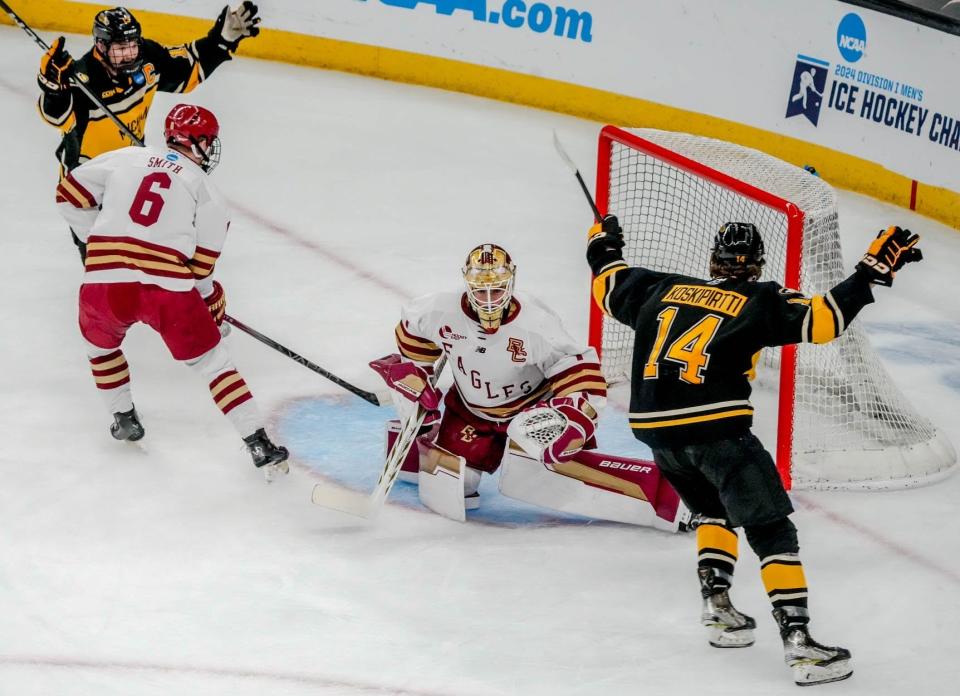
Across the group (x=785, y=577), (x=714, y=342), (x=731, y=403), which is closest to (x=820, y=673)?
(x=785, y=577)

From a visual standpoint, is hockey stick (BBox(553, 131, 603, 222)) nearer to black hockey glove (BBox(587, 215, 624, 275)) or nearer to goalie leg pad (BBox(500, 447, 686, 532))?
black hockey glove (BBox(587, 215, 624, 275))

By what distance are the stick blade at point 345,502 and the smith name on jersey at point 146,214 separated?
68cm

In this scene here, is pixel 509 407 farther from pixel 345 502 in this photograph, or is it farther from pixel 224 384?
pixel 224 384

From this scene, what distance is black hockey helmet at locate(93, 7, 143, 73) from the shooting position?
5031mm

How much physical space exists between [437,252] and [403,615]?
2.63 meters

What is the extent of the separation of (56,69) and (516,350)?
1958mm

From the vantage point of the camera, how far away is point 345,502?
4.06 metres

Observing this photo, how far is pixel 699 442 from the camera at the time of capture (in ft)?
11.0

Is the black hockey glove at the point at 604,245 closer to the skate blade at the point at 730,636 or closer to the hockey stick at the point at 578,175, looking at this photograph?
the hockey stick at the point at 578,175

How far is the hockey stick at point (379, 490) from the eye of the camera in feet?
13.3

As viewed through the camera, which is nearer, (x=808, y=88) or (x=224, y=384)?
(x=224, y=384)

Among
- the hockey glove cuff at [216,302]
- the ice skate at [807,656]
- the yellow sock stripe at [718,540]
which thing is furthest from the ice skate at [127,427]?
the ice skate at [807,656]

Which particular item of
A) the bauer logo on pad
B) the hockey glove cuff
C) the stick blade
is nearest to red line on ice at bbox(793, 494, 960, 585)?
the stick blade

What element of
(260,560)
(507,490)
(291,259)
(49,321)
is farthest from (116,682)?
(291,259)
